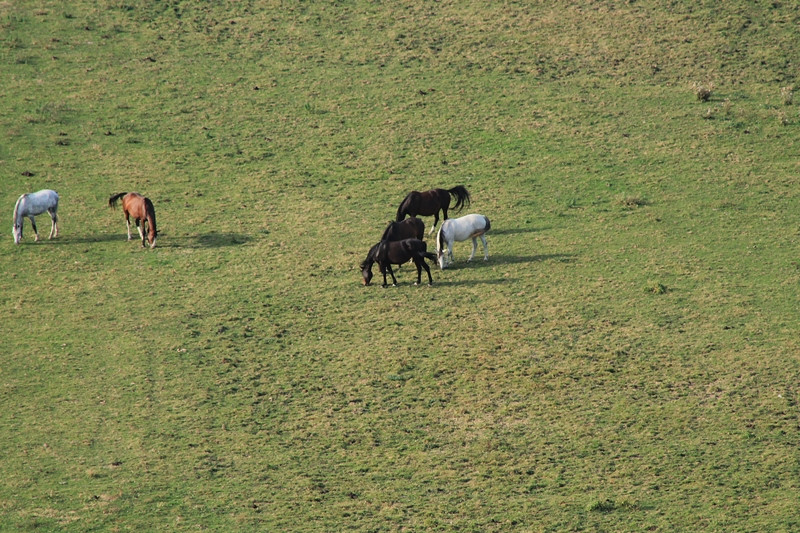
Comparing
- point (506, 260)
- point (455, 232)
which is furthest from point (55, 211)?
point (506, 260)

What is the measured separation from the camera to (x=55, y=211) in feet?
93.5

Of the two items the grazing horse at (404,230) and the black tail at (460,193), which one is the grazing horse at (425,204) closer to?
the black tail at (460,193)

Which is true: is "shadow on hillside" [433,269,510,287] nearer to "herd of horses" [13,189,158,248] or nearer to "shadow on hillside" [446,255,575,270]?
"shadow on hillside" [446,255,575,270]

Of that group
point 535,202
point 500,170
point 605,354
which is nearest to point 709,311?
point 605,354

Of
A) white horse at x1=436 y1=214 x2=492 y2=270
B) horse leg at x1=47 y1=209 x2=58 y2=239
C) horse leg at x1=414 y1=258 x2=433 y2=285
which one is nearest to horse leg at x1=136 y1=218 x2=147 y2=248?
horse leg at x1=47 y1=209 x2=58 y2=239

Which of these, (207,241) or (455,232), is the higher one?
(207,241)

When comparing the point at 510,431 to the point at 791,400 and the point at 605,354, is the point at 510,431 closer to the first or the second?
the point at 605,354

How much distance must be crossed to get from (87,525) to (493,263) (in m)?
13.2

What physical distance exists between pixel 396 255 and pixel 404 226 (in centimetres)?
124

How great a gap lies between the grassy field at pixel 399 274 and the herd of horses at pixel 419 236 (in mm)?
581

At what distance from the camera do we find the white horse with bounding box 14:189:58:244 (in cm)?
2795

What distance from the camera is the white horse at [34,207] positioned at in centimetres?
2795

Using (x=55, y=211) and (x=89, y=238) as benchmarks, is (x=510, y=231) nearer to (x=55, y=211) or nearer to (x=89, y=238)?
(x=89, y=238)

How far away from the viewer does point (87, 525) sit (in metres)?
16.9
